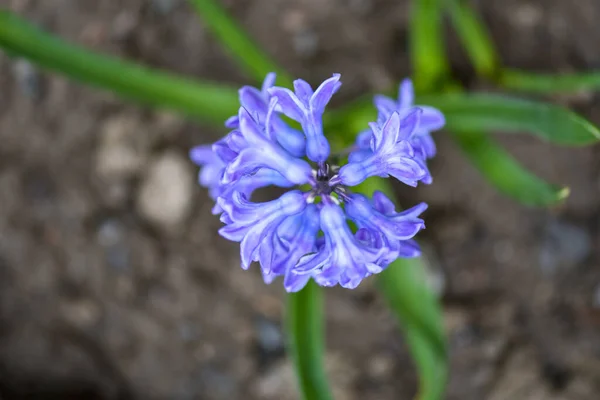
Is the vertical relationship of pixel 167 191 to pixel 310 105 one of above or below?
above

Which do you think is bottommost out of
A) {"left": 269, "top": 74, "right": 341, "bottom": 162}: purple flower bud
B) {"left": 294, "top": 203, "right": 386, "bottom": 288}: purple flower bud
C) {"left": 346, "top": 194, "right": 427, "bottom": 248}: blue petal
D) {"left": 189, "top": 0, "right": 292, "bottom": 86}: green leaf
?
{"left": 294, "top": 203, "right": 386, "bottom": 288}: purple flower bud

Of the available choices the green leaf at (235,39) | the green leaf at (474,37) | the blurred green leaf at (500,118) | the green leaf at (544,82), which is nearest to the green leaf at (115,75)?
the green leaf at (235,39)

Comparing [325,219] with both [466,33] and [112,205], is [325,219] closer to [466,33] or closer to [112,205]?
[466,33]

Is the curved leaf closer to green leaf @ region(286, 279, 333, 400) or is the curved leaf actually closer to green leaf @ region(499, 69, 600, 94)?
green leaf @ region(499, 69, 600, 94)

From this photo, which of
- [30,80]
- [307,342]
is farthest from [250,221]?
[30,80]

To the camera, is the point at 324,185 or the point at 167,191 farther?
the point at 167,191

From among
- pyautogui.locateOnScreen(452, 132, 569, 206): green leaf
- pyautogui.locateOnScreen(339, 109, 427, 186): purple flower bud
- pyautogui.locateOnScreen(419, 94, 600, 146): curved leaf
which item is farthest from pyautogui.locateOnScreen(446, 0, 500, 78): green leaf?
pyautogui.locateOnScreen(339, 109, 427, 186): purple flower bud

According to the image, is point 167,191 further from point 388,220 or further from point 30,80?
point 388,220
